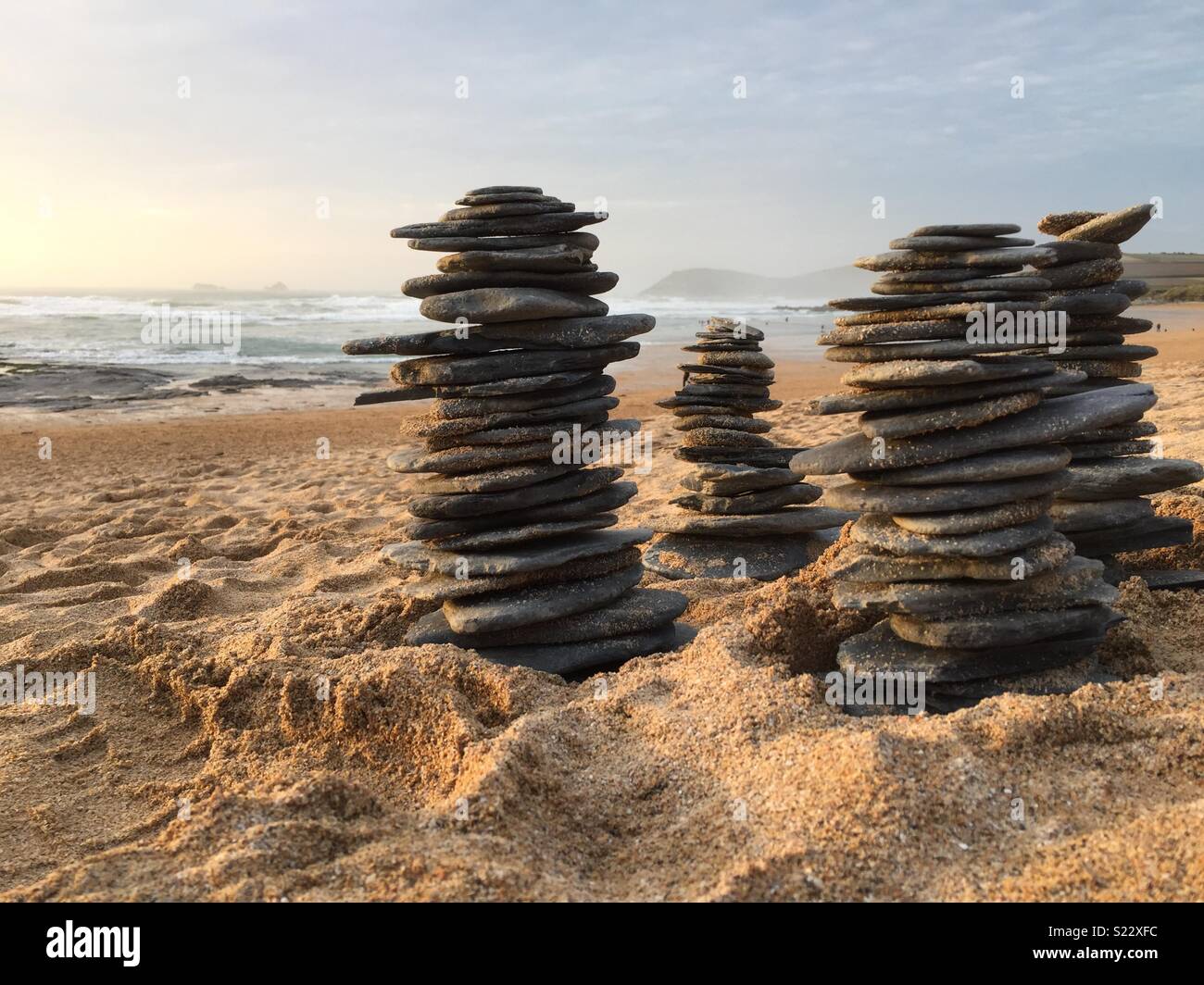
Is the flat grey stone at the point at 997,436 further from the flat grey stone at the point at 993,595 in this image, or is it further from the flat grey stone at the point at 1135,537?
the flat grey stone at the point at 1135,537

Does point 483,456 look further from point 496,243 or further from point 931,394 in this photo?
point 931,394

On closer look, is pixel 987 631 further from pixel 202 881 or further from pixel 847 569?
pixel 202 881

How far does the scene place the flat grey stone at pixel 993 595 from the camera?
408 centimetres

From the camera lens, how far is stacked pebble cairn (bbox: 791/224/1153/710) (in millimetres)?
4020

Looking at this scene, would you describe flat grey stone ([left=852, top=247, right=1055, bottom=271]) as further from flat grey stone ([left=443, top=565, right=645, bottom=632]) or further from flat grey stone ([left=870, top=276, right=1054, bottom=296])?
flat grey stone ([left=443, top=565, right=645, bottom=632])

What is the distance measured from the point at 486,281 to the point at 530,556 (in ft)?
4.42

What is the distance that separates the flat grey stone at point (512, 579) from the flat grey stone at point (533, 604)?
1.3 inches

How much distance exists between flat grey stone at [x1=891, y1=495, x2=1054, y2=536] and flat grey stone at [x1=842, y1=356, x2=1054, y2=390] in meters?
0.52

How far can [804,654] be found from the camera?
15.3ft

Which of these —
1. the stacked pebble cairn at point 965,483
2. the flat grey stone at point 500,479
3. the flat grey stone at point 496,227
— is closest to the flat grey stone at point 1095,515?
the stacked pebble cairn at point 965,483

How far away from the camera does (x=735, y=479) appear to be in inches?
260

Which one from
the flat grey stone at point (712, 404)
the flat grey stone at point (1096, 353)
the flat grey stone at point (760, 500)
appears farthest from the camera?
the flat grey stone at point (712, 404)

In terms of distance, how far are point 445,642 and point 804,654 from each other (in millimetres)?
1708

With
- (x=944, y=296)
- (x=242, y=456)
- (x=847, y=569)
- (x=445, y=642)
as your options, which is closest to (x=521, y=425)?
(x=445, y=642)
